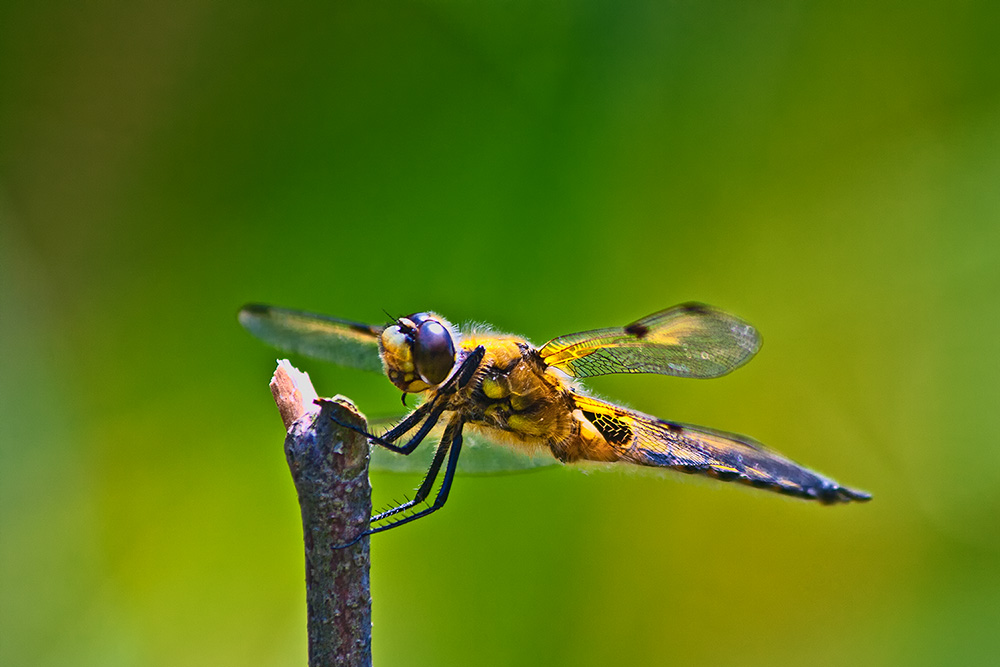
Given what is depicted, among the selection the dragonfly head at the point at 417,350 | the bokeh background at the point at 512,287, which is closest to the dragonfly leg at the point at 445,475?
the dragonfly head at the point at 417,350

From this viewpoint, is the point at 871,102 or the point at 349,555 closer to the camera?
the point at 349,555

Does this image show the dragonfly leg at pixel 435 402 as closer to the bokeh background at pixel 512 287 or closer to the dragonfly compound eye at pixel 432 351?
the dragonfly compound eye at pixel 432 351

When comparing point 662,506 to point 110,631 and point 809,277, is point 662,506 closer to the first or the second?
point 809,277

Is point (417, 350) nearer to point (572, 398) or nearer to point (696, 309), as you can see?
point (572, 398)

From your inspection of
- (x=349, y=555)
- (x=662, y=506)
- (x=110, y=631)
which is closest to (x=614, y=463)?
(x=662, y=506)

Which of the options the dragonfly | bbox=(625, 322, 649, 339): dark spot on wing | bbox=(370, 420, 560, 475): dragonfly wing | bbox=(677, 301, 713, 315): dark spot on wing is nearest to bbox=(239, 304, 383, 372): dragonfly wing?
the dragonfly

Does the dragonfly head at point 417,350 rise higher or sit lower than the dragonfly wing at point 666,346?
lower

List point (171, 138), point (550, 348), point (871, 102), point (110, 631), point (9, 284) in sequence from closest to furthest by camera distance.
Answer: point (550, 348)
point (110, 631)
point (9, 284)
point (171, 138)
point (871, 102)
